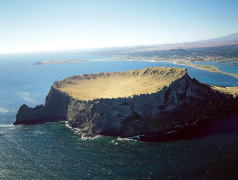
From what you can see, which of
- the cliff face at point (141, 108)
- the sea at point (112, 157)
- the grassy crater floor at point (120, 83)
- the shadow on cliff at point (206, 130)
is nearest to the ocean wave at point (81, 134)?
the sea at point (112, 157)

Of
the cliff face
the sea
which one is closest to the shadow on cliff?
the sea

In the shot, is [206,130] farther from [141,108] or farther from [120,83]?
[120,83]

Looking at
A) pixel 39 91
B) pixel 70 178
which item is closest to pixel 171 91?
pixel 70 178

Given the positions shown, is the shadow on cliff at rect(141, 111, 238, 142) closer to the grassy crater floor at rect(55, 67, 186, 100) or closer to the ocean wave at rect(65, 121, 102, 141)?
the ocean wave at rect(65, 121, 102, 141)

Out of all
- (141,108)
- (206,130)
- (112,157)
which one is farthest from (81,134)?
(206,130)

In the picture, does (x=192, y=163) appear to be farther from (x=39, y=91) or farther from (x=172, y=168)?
(x=39, y=91)

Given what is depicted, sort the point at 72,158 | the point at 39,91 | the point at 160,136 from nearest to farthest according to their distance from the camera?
the point at 72,158
the point at 160,136
the point at 39,91
